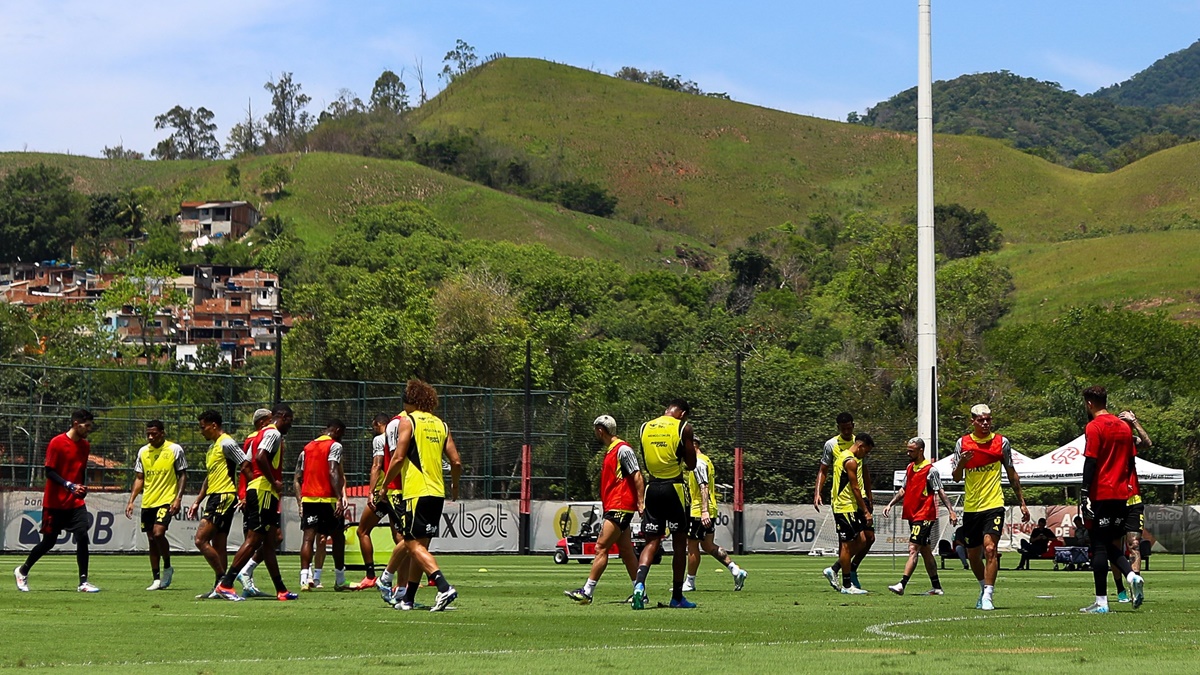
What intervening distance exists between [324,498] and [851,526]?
5.62 m

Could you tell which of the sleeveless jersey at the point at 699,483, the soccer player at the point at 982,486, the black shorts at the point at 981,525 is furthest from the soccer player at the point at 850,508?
the black shorts at the point at 981,525

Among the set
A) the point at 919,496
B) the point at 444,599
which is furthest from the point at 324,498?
the point at 919,496

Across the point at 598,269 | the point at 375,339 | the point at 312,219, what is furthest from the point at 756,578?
the point at 312,219

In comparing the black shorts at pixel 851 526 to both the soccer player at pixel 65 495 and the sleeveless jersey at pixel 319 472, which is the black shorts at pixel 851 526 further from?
the soccer player at pixel 65 495

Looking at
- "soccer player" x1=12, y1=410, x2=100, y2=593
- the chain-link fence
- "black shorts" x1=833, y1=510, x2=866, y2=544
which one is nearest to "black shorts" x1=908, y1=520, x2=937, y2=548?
"black shorts" x1=833, y1=510, x2=866, y2=544

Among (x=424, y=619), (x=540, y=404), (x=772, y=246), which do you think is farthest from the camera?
(x=772, y=246)

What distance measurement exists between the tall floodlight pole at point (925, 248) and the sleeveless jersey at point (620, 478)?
2616cm

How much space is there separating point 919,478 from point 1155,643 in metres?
8.45

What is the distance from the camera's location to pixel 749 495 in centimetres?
5238

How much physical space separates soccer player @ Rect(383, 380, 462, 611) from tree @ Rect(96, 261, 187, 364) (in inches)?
3673

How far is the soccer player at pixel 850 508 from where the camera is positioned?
1725 cm

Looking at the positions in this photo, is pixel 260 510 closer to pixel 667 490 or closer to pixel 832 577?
pixel 667 490

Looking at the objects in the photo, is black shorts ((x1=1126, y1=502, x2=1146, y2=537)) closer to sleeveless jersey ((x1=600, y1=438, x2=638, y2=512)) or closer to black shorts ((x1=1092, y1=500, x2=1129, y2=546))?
black shorts ((x1=1092, y1=500, x2=1129, y2=546))

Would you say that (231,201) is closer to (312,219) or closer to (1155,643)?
(312,219)
